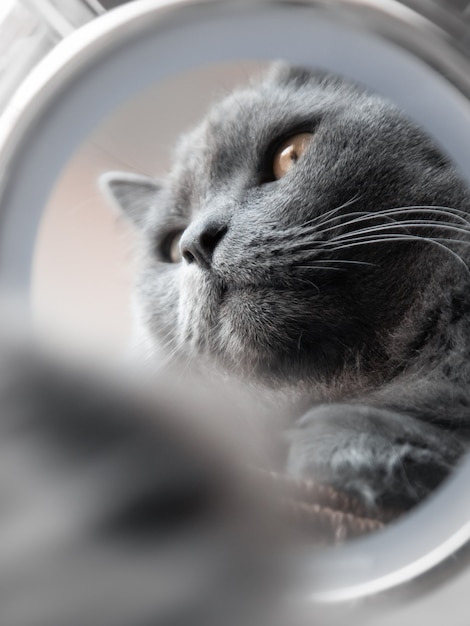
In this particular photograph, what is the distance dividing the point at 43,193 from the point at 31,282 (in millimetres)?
92

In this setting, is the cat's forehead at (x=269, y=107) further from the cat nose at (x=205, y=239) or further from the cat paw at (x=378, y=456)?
the cat paw at (x=378, y=456)

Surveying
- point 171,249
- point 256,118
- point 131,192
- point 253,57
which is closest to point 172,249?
point 171,249

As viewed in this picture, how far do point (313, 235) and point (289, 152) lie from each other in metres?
0.13

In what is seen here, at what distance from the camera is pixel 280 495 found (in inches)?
27.5

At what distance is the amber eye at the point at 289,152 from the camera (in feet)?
2.64

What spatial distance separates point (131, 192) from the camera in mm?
1084

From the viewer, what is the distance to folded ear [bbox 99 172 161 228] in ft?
3.46

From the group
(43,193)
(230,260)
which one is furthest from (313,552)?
(43,193)

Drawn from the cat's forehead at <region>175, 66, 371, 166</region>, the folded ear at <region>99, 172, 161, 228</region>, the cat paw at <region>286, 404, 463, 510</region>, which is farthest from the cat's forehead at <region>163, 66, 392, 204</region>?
the cat paw at <region>286, 404, 463, 510</region>

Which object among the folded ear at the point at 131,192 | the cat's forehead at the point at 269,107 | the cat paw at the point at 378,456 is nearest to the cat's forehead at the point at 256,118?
the cat's forehead at the point at 269,107

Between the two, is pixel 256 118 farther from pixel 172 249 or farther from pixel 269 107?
pixel 172 249

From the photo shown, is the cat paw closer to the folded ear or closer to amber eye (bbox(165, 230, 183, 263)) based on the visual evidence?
amber eye (bbox(165, 230, 183, 263))

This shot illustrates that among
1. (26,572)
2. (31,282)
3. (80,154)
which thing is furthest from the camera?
(80,154)

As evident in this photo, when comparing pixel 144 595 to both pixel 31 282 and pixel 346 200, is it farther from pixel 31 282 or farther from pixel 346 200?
pixel 346 200
